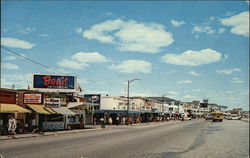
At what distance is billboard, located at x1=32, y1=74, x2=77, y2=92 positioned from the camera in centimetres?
4041

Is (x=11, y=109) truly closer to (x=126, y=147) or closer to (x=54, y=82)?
(x=54, y=82)

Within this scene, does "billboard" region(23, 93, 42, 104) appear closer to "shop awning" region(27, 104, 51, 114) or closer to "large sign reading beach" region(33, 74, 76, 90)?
"shop awning" region(27, 104, 51, 114)

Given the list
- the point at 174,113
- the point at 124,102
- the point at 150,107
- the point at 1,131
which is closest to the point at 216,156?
the point at 1,131

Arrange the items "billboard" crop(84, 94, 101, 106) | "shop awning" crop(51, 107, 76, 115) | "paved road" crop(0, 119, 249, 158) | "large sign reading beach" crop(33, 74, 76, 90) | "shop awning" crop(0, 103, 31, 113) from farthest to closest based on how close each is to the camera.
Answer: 1. "billboard" crop(84, 94, 101, 106)
2. "large sign reading beach" crop(33, 74, 76, 90)
3. "shop awning" crop(51, 107, 76, 115)
4. "shop awning" crop(0, 103, 31, 113)
5. "paved road" crop(0, 119, 249, 158)

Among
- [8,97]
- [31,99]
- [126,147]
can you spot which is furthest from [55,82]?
[126,147]

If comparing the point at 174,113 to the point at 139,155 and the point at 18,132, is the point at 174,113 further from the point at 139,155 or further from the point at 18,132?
the point at 139,155

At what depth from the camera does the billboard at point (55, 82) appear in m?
40.4

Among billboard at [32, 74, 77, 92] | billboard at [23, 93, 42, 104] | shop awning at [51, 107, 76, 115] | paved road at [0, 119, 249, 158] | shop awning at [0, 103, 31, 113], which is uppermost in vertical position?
billboard at [32, 74, 77, 92]

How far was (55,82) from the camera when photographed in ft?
135

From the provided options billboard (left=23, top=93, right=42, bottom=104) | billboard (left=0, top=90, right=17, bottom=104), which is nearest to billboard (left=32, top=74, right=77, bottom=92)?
billboard (left=23, top=93, right=42, bottom=104)

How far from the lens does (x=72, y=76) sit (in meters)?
42.2

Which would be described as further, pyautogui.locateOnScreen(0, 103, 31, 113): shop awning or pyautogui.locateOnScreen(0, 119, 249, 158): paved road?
pyautogui.locateOnScreen(0, 103, 31, 113): shop awning

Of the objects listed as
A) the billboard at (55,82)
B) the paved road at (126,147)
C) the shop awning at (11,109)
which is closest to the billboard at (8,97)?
the shop awning at (11,109)

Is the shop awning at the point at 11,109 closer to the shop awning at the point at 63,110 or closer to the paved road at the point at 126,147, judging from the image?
the paved road at the point at 126,147
